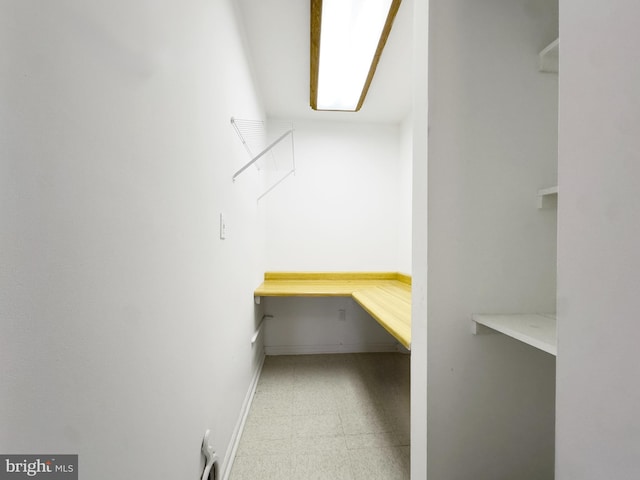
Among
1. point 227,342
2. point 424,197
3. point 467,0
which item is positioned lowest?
point 227,342

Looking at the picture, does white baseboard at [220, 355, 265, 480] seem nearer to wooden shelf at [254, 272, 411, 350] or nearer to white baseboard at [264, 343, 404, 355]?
white baseboard at [264, 343, 404, 355]

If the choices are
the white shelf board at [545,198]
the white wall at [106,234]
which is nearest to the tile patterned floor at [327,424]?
the white wall at [106,234]

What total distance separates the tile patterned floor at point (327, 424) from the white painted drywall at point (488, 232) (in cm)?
64

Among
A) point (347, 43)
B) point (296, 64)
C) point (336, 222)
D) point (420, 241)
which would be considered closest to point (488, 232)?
point (420, 241)

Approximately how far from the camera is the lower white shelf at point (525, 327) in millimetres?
602

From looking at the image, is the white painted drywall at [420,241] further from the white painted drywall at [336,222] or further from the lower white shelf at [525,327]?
the white painted drywall at [336,222]

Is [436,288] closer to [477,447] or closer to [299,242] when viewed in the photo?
[477,447]

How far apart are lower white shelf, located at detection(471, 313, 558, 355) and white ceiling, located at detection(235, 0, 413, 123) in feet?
5.03

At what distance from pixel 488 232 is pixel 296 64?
1.73 metres

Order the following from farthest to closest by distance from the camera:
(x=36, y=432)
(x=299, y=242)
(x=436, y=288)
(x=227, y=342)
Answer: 1. (x=299, y=242)
2. (x=227, y=342)
3. (x=436, y=288)
4. (x=36, y=432)

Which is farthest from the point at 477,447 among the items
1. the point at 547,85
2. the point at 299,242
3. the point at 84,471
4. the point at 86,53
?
the point at 299,242

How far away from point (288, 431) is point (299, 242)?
1594 mm

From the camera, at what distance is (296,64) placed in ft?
5.89

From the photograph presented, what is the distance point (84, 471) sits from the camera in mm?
420
